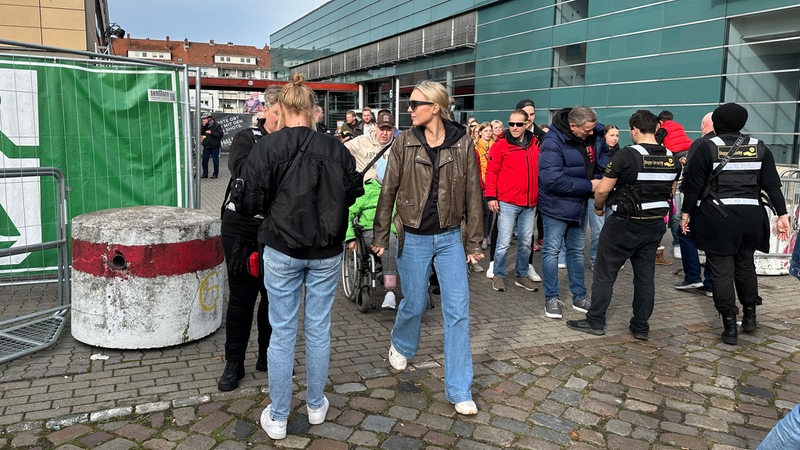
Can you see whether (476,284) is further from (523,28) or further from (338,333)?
(523,28)

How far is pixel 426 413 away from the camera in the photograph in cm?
378

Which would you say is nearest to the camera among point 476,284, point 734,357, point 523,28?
point 734,357

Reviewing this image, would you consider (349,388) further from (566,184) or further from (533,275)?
(533,275)

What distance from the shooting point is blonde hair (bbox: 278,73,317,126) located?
3357 millimetres

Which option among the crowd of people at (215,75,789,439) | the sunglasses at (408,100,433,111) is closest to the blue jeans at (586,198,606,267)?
the crowd of people at (215,75,789,439)

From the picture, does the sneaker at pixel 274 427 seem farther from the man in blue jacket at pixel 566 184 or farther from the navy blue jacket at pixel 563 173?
the navy blue jacket at pixel 563 173

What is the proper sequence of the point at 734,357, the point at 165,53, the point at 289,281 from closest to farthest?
the point at 289,281 < the point at 734,357 < the point at 165,53

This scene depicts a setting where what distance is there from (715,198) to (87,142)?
6002 mm

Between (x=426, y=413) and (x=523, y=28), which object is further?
(x=523, y=28)

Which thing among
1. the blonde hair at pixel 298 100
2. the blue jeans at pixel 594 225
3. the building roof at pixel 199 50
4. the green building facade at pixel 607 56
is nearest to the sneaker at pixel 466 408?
the blonde hair at pixel 298 100

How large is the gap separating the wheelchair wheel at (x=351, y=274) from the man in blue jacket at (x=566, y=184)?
1802 mm

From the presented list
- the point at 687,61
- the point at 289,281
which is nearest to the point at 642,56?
the point at 687,61

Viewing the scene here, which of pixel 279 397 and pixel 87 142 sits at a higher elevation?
pixel 87 142

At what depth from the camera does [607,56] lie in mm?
25125
